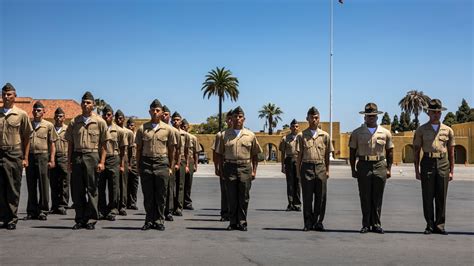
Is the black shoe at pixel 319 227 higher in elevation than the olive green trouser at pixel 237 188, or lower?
lower

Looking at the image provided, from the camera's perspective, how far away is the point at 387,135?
32.4 ft

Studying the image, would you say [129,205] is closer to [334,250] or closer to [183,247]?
[183,247]

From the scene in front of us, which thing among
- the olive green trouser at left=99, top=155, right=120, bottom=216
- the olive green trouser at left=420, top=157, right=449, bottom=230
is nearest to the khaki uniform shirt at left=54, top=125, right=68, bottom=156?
the olive green trouser at left=99, top=155, right=120, bottom=216

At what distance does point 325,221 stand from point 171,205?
300 cm

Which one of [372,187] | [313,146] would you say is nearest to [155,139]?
[313,146]

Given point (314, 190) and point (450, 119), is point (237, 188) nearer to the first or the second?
point (314, 190)

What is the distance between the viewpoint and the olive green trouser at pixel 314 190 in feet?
32.5

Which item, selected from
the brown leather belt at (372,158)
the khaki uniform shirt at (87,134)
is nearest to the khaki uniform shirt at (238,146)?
the brown leather belt at (372,158)

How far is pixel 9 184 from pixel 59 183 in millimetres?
2846

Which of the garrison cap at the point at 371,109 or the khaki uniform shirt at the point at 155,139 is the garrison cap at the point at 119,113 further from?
the garrison cap at the point at 371,109

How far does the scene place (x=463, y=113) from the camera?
4171 inches

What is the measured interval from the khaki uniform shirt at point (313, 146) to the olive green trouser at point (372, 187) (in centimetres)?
79

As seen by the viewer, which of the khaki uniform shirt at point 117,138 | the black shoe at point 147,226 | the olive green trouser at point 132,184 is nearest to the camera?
the black shoe at point 147,226

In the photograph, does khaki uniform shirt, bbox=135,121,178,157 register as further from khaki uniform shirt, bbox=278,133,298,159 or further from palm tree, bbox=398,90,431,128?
palm tree, bbox=398,90,431,128
